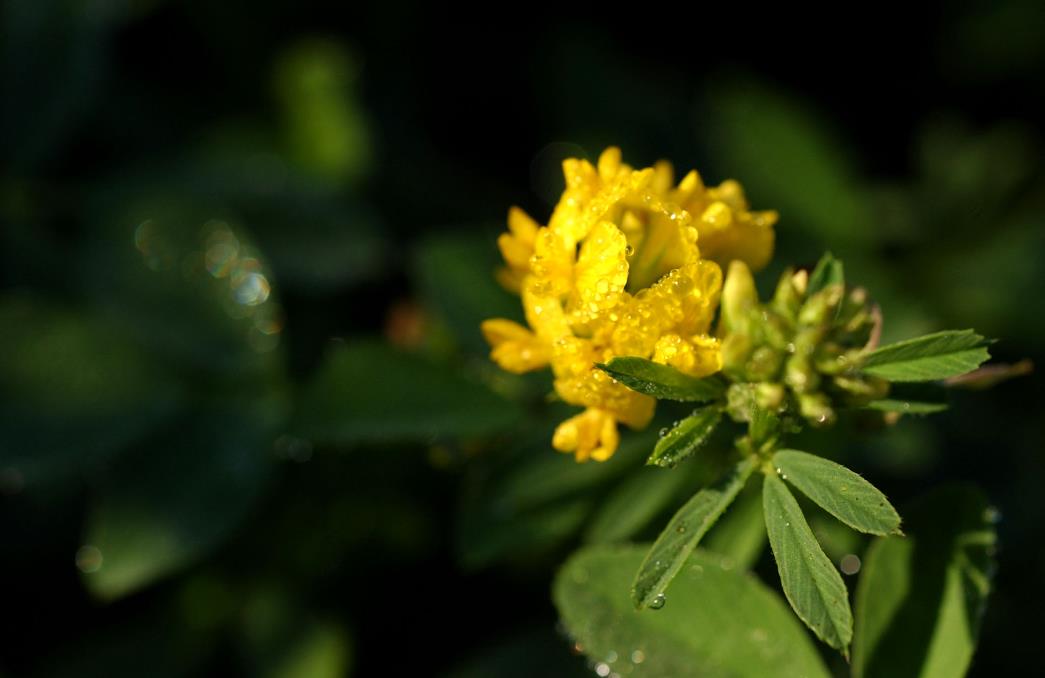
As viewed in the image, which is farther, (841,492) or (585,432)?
(585,432)

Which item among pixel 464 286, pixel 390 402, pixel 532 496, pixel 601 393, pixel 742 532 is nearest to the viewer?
pixel 601 393

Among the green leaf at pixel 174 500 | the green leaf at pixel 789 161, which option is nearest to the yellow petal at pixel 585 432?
the green leaf at pixel 174 500

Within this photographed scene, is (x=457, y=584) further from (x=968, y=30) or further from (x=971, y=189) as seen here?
(x=968, y=30)

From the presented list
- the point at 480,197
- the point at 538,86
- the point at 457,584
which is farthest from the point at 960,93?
the point at 457,584

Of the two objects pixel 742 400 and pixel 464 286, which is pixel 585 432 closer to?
pixel 742 400

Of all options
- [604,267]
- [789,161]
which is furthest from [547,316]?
[789,161]

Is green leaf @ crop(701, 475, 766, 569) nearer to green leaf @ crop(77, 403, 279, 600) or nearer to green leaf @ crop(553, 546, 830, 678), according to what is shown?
green leaf @ crop(553, 546, 830, 678)

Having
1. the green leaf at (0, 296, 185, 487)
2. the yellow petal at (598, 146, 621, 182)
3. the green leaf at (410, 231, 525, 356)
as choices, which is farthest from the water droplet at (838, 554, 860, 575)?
the green leaf at (0, 296, 185, 487)
